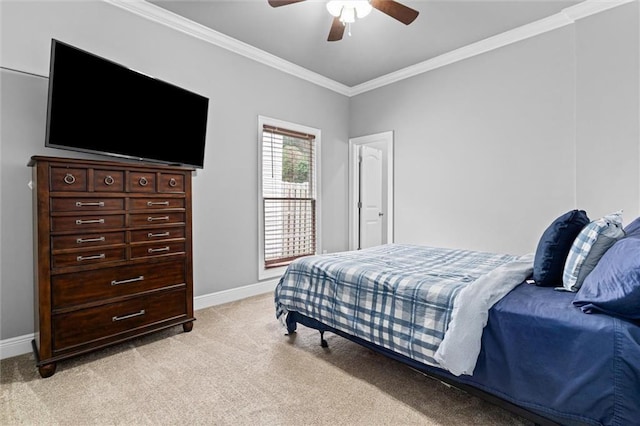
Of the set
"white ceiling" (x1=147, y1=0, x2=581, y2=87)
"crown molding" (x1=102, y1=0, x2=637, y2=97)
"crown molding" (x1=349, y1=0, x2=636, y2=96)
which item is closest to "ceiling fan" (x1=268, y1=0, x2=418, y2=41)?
"white ceiling" (x1=147, y1=0, x2=581, y2=87)

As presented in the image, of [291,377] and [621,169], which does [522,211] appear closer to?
[621,169]

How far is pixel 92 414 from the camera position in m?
1.67

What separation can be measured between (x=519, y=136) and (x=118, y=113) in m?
3.80

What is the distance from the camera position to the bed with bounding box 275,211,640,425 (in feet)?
3.95

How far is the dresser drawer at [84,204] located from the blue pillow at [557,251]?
2.74 metres

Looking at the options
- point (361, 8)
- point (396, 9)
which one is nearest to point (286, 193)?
point (361, 8)

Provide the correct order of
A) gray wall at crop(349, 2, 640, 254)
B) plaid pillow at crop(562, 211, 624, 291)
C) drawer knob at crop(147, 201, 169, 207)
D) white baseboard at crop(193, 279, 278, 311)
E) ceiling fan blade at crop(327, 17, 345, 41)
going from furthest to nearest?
white baseboard at crop(193, 279, 278, 311), gray wall at crop(349, 2, 640, 254), ceiling fan blade at crop(327, 17, 345, 41), drawer knob at crop(147, 201, 169, 207), plaid pillow at crop(562, 211, 624, 291)

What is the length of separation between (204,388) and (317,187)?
3098 mm

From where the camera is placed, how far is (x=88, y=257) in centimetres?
217

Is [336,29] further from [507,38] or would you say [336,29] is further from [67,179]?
[67,179]

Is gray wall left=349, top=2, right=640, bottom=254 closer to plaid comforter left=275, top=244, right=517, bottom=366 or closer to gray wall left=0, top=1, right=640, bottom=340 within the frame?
gray wall left=0, top=1, right=640, bottom=340

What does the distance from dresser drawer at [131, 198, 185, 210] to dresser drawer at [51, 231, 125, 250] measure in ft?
0.75

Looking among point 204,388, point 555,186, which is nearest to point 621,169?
point 555,186

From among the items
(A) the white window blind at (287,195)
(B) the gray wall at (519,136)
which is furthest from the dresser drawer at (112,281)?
(B) the gray wall at (519,136)
